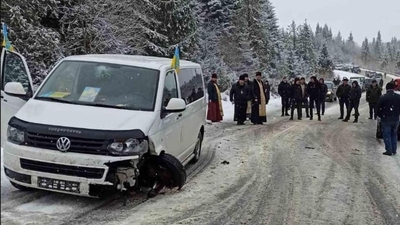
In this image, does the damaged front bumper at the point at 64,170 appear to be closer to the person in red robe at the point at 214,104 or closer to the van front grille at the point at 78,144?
the van front grille at the point at 78,144

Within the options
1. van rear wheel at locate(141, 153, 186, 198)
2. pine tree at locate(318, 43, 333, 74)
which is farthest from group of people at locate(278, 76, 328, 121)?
pine tree at locate(318, 43, 333, 74)

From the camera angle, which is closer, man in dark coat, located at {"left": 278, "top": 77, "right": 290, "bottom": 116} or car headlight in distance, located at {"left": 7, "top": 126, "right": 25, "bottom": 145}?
car headlight in distance, located at {"left": 7, "top": 126, "right": 25, "bottom": 145}

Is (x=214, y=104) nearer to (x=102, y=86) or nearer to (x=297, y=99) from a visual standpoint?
(x=297, y=99)

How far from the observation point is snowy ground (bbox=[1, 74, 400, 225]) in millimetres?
5160

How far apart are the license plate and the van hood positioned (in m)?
0.62

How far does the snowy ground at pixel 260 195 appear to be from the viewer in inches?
203

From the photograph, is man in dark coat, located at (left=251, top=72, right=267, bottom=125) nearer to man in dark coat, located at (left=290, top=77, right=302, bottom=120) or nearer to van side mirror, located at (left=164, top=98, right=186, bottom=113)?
man in dark coat, located at (left=290, top=77, right=302, bottom=120)

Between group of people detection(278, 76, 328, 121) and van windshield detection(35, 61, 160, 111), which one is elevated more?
van windshield detection(35, 61, 160, 111)

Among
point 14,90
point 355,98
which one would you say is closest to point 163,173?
point 14,90

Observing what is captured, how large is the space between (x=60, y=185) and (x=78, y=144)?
1.63 ft

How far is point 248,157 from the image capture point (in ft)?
31.1

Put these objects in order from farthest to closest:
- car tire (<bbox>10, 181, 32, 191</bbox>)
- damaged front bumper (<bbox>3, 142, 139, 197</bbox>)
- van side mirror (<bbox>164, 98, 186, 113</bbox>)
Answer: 1. van side mirror (<bbox>164, 98, 186, 113</bbox>)
2. car tire (<bbox>10, 181, 32, 191</bbox>)
3. damaged front bumper (<bbox>3, 142, 139, 197</bbox>)

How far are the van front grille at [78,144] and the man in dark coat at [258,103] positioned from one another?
11.2m

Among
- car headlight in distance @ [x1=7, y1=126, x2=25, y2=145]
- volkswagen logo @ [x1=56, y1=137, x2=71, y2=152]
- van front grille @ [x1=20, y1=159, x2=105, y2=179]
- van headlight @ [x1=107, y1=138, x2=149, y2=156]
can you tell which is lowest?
van front grille @ [x1=20, y1=159, x2=105, y2=179]
